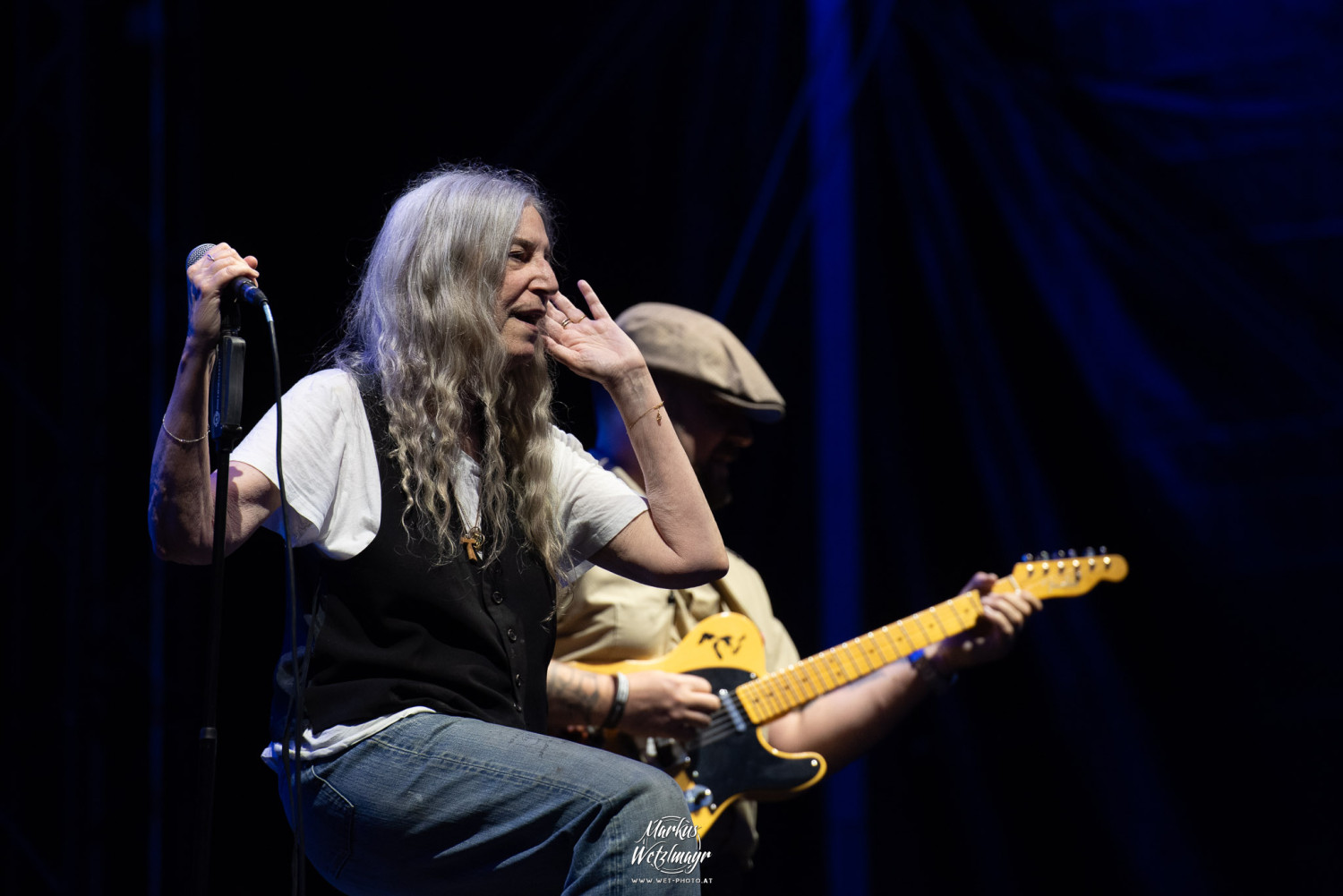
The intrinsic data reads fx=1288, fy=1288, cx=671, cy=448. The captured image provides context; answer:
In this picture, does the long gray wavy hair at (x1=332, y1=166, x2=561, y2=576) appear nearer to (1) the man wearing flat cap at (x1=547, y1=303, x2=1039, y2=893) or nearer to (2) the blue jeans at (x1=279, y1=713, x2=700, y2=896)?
(2) the blue jeans at (x1=279, y1=713, x2=700, y2=896)

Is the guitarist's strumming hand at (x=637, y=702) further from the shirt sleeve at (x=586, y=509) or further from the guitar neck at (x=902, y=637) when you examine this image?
the shirt sleeve at (x=586, y=509)

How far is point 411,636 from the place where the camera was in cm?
205

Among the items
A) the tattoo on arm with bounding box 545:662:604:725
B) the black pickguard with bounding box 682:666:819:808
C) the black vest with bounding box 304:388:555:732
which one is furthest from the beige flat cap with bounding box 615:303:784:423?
the black vest with bounding box 304:388:555:732

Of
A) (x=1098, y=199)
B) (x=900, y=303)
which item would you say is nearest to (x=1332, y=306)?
(x=1098, y=199)

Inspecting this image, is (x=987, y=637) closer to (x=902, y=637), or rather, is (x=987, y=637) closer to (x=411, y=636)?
(x=902, y=637)

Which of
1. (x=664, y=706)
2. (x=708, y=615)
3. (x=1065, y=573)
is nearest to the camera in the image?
(x=664, y=706)

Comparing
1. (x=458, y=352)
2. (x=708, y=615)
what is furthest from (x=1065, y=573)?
(x=458, y=352)

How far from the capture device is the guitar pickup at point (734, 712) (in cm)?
332

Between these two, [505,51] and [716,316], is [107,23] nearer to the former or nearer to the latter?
[505,51]

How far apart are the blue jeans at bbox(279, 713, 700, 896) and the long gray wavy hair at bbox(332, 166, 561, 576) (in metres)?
0.42

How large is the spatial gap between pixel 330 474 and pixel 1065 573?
2485 mm

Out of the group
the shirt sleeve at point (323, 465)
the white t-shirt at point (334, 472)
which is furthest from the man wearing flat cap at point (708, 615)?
the shirt sleeve at point (323, 465)

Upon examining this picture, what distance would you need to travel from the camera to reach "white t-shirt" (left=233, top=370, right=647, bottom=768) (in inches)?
78.2

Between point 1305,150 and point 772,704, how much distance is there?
2.43 meters
